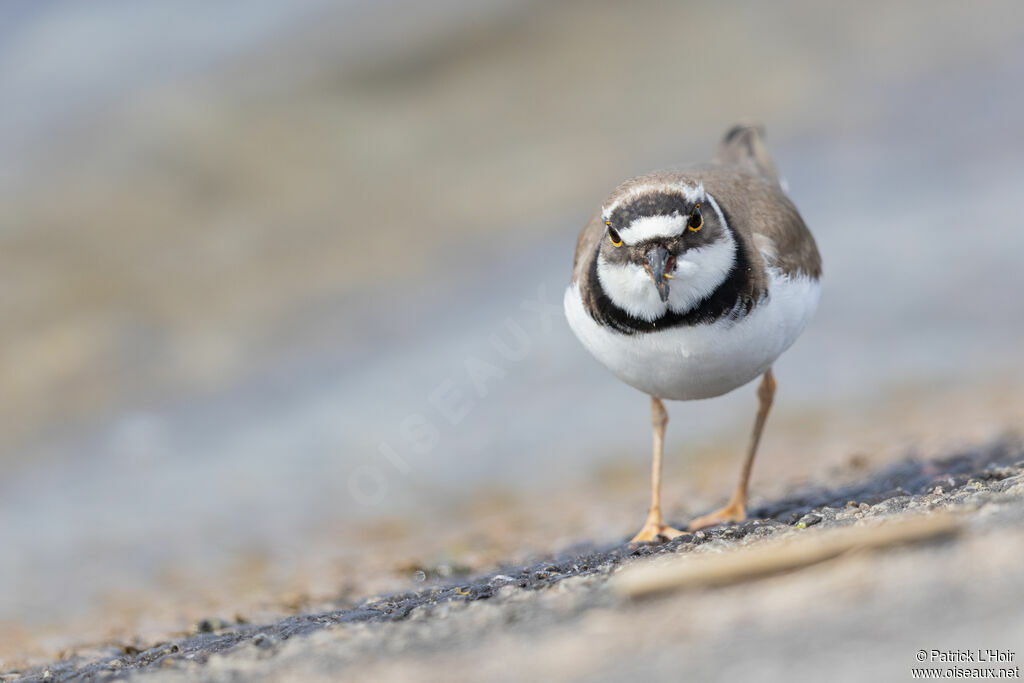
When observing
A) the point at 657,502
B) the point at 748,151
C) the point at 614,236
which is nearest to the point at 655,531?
the point at 657,502

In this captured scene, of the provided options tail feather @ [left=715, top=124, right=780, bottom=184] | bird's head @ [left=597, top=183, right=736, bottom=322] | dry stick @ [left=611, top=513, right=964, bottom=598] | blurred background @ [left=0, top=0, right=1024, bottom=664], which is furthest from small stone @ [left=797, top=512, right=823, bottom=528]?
tail feather @ [left=715, top=124, right=780, bottom=184]

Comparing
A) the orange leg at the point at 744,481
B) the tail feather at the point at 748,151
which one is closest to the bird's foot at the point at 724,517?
the orange leg at the point at 744,481

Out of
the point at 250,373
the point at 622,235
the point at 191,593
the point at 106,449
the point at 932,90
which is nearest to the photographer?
the point at 622,235

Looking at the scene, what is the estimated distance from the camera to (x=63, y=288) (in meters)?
12.0

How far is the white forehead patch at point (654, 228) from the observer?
4523 millimetres

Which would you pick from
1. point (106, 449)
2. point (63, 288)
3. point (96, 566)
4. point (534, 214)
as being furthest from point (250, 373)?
point (534, 214)

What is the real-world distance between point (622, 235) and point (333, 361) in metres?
7.26

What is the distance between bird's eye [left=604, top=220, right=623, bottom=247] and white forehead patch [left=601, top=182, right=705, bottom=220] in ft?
0.12

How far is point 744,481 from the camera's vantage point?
610cm

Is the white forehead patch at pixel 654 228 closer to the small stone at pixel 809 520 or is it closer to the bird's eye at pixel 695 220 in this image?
the bird's eye at pixel 695 220

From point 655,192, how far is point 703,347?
697mm

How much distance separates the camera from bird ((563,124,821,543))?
4578 millimetres

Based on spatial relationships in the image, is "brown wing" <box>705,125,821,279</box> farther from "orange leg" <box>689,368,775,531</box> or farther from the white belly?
"orange leg" <box>689,368,775,531</box>

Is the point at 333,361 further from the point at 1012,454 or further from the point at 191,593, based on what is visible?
the point at 1012,454
